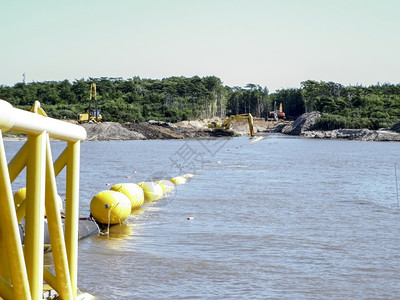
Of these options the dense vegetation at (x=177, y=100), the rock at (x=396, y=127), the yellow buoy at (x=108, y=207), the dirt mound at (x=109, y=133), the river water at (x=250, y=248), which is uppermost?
the dense vegetation at (x=177, y=100)

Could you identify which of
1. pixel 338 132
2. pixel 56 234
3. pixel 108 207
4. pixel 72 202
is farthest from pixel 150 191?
pixel 338 132

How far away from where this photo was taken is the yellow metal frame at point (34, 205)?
548 centimetres

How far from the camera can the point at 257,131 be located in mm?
158750

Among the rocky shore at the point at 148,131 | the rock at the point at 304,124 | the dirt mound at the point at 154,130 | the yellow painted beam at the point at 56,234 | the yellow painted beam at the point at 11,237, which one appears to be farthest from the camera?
the rock at the point at 304,124

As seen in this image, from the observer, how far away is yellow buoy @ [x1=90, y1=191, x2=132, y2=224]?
1795 centimetres

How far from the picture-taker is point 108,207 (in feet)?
58.8

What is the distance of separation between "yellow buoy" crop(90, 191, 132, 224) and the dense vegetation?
101 metres

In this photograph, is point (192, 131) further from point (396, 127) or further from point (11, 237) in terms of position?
point (11, 237)

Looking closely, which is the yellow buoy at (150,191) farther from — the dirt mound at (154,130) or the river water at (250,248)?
the dirt mound at (154,130)

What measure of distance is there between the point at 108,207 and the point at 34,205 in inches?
467

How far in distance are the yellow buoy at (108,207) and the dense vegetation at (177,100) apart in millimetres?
100601

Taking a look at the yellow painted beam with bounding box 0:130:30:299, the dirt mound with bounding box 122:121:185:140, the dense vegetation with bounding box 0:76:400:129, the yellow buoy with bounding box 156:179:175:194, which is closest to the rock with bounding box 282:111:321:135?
the dense vegetation with bounding box 0:76:400:129

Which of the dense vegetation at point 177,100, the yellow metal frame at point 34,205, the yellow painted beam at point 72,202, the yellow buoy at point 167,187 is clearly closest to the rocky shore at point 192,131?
the dense vegetation at point 177,100

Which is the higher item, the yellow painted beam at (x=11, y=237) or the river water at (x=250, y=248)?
the yellow painted beam at (x=11, y=237)
